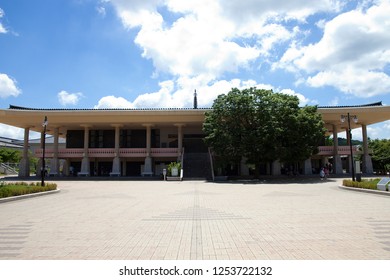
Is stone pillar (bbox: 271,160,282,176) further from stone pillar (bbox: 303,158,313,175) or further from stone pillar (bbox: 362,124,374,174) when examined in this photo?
stone pillar (bbox: 362,124,374,174)

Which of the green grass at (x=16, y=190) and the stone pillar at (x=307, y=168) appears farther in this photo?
the stone pillar at (x=307, y=168)

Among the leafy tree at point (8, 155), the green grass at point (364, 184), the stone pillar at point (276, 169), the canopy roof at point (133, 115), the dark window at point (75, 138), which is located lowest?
the green grass at point (364, 184)

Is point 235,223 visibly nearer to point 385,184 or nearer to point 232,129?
point 385,184

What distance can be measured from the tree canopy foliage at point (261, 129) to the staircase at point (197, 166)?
452cm

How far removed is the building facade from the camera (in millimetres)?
35938

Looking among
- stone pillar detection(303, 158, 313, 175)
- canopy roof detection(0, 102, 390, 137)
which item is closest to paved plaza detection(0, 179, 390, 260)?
canopy roof detection(0, 102, 390, 137)

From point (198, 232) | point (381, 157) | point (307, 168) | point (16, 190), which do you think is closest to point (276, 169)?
point (307, 168)

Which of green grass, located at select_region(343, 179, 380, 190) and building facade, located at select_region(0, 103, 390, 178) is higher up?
building facade, located at select_region(0, 103, 390, 178)

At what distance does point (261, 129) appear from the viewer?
97.5 feet

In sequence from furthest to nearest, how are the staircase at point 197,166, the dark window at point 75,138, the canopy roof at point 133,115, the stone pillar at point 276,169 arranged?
the dark window at point 75,138 → the stone pillar at point 276,169 → the canopy roof at point 133,115 → the staircase at point 197,166

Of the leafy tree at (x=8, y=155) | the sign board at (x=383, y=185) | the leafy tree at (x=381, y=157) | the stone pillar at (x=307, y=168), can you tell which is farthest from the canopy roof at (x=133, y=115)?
the leafy tree at (x=8, y=155)

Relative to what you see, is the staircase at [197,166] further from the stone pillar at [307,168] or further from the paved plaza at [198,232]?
the paved plaza at [198,232]

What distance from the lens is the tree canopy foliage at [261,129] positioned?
2977 centimetres

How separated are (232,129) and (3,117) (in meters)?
26.8
